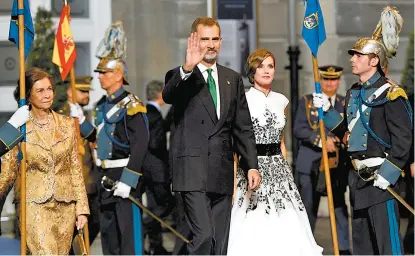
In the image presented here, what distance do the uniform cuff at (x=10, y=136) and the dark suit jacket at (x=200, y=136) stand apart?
1.12 metres

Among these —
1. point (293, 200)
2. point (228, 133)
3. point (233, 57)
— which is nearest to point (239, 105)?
point (228, 133)

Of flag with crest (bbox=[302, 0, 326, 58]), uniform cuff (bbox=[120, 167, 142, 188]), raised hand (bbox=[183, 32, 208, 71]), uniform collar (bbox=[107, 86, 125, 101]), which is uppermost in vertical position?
flag with crest (bbox=[302, 0, 326, 58])

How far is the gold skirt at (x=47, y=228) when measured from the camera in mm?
8188

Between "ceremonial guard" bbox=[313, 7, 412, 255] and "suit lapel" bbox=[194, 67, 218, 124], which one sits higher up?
"suit lapel" bbox=[194, 67, 218, 124]

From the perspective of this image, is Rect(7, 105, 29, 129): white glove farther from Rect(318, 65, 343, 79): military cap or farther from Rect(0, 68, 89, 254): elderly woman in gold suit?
Rect(318, 65, 343, 79): military cap

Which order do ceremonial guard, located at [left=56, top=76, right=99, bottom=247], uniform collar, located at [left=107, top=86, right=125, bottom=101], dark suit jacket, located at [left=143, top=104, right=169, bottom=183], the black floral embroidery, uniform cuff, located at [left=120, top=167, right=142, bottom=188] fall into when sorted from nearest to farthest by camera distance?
the black floral embroidery, uniform cuff, located at [left=120, top=167, right=142, bottom=188], uniform collar, located at [left=107, top=86, right=125, bottom=101], ceremonial guard, located at [left=56, top=76, right=99, bottom=247], dark suit jacket, located at [left=143, top=104, right=169, bottom=183]

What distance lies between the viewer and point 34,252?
8.22 metres

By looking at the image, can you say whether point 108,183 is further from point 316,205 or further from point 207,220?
point 316,205

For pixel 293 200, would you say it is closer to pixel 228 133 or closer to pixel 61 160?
pixel 228 133

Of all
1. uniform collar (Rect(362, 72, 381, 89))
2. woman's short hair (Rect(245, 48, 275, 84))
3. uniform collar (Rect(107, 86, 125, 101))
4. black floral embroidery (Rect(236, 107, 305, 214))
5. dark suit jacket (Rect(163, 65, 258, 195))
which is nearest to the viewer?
dark suit jacket (Rect(163, 65, 258, 195))

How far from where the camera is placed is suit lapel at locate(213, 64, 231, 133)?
28.5 feet

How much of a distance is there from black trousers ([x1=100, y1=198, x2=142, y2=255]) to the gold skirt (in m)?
2.15

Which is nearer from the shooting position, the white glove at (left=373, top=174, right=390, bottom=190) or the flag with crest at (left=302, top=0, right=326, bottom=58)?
the white glove at (left=373, top=174, right=390, bottom=190)

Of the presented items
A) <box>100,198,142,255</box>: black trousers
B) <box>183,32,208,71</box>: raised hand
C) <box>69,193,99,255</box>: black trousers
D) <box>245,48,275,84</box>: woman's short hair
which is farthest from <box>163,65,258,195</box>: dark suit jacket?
<box>69,193,99,255</box>: black trousers
